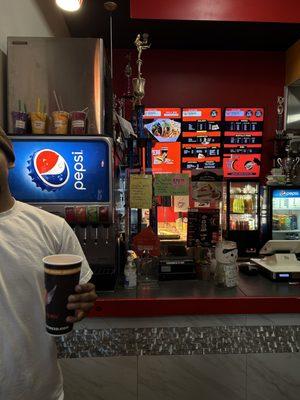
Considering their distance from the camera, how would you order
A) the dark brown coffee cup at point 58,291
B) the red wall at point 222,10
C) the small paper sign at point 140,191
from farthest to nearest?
the red wall at point 222,10 → the small paper sign at point 140,191 → the dark brown coffee cup at point 58,291

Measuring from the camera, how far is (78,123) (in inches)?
86.7

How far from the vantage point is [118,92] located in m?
5.41

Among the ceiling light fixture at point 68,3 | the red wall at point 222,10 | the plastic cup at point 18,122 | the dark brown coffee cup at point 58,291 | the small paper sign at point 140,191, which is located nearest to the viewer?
the dark brown coffee cup at point 58,291

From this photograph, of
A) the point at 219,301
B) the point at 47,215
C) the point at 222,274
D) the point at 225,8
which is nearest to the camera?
the point at 47,215

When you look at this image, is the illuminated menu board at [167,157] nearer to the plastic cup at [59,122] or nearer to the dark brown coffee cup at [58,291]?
the plastic cup at [59,122]

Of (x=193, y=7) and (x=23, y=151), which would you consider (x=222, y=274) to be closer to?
(x=23, y=151)

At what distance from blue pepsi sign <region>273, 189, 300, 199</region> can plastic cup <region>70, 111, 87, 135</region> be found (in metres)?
3.58

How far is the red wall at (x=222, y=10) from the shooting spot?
3.47 meters

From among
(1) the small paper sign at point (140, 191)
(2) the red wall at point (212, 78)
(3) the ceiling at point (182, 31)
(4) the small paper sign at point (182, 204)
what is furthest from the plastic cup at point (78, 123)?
(2) the red wall at point (212, 78)

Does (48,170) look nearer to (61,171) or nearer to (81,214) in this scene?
(61,171)

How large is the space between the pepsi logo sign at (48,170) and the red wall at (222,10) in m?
2.09

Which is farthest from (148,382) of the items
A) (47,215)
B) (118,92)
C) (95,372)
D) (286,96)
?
(286,96)

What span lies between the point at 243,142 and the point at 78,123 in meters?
3.71

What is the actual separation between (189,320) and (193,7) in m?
2.98
